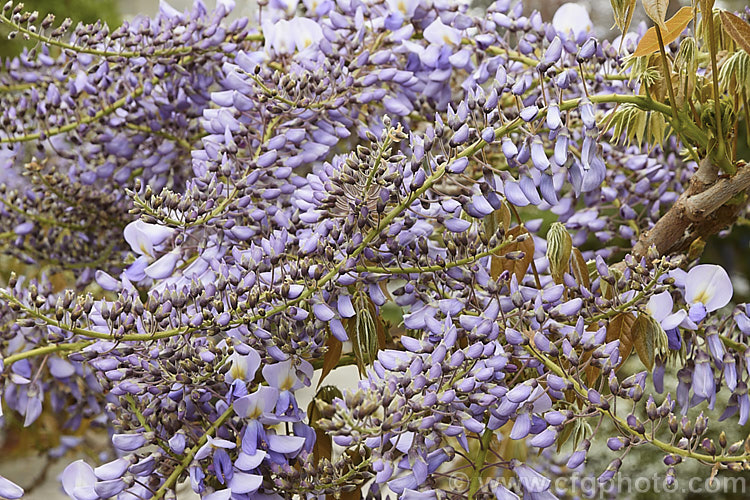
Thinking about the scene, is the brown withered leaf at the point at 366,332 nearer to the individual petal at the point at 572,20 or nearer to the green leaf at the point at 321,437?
the green leaf at the point at 321,437

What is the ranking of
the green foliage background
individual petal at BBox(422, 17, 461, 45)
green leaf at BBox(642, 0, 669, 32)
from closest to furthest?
green leaf at BBox(642, 0, 669, 32)
individual petal at BBox(422, 17, 461, 45)
the green foliage background

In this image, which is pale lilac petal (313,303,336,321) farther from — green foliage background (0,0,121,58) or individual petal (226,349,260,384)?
green foliage background (0,0,121,58)

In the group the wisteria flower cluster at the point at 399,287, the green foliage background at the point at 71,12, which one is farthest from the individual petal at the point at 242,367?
the green foliage background at the point at 71,12

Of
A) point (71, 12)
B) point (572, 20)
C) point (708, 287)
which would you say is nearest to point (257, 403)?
point (708, 287)

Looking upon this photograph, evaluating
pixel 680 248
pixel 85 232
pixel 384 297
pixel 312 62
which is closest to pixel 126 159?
pixel 85 232

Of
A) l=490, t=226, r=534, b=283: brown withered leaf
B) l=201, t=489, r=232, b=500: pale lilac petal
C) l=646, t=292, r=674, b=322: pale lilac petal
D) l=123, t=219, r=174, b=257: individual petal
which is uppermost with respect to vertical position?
l=123, t=219, r=174, b=257: individual petal

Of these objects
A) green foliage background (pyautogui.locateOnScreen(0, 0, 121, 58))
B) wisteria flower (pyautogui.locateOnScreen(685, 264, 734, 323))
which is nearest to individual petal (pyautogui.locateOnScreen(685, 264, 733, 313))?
wisteria flower (pyautogui.locateOnScreen(685, 264, 734, 323))
